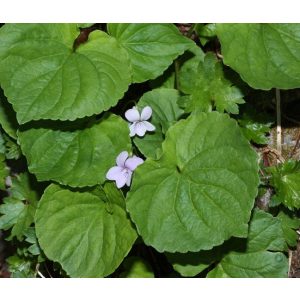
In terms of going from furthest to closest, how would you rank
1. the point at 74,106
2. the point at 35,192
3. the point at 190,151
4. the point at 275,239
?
the point at 35,192 < the point at 275,239 < the point at 190,151 < the point at 74,106

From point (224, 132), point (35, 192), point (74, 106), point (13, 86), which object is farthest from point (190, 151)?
point (35, 192)

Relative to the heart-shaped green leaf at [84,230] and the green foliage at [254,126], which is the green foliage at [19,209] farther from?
the green foliage at [254,126]

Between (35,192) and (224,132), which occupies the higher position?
(224,132)

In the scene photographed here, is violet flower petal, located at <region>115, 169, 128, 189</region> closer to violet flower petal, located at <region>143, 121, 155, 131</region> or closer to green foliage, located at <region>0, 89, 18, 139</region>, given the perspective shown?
violet flower petal, located at <region>143, 121, 155, 131</region>

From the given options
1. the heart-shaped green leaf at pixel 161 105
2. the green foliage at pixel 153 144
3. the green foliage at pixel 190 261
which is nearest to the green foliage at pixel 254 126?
the green foliage at pixel 153 144

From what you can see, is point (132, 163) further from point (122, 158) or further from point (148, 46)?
point (148, 46)

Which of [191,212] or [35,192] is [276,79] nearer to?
[191,212]

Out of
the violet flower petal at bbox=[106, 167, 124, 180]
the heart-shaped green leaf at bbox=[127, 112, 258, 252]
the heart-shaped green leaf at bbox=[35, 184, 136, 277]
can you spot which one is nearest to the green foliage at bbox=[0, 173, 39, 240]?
the heart-shaped green leaf at bbox=[35, 184, 136, 277]
